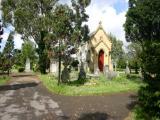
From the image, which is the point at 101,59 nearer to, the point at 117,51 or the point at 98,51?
the point at 98,51

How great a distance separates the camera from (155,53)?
15.0 metres

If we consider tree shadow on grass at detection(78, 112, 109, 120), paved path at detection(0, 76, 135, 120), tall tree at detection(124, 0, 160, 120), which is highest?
tall tree at detection(124, 0, 160, 120)

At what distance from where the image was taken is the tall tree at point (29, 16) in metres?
55.8

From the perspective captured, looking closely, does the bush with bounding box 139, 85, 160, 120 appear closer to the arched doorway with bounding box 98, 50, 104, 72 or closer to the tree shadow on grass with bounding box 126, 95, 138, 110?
the tree shadow on grass with bounding box 126, 95, 138, 110

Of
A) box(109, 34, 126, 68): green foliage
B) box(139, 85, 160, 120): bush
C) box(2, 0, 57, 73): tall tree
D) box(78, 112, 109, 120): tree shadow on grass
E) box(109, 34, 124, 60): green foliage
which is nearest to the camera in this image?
box(139, 85, 160, 120): bush

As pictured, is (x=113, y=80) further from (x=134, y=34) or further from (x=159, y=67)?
(x=159, y=67)

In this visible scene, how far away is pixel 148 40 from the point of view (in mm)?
18438

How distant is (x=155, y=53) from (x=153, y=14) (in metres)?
27.3

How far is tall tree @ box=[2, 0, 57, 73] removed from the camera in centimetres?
5581

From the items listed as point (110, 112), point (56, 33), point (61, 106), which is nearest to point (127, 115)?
point (110, 112)

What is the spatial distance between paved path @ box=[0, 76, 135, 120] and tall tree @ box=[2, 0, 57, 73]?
104 feet

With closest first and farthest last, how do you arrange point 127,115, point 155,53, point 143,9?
point 155,53 < point 127,115 < point 143,9

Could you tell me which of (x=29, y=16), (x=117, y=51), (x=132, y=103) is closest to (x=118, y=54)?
(x=117, y=51)

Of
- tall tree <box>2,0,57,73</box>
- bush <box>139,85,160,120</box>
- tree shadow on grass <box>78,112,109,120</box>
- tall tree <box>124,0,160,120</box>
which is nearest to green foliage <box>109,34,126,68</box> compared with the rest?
tall tree <box>2,0,57,73</box>
